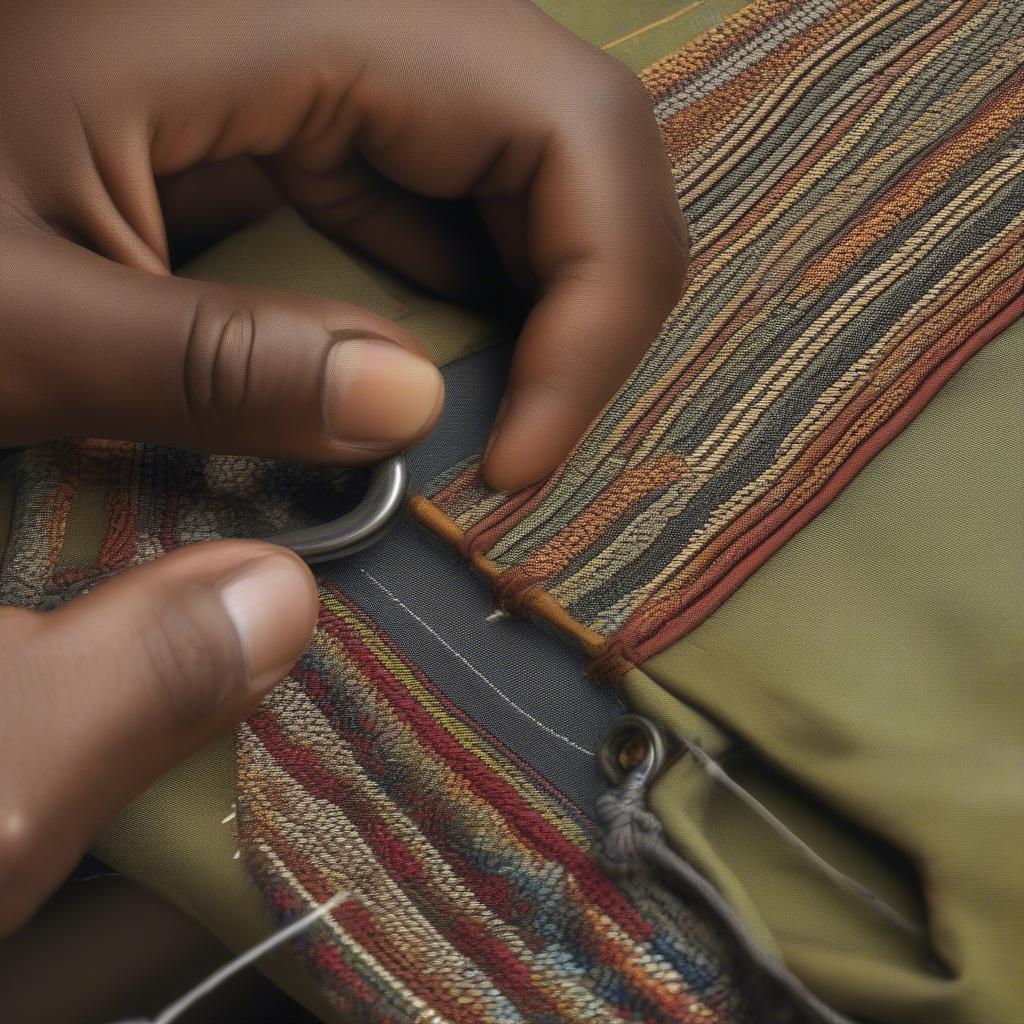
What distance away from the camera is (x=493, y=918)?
44cm

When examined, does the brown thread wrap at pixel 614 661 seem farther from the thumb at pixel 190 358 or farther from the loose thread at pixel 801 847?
the thumb at pixel 190 358

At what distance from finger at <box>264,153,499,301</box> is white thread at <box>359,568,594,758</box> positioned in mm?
207

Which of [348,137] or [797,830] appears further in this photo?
[348,137]

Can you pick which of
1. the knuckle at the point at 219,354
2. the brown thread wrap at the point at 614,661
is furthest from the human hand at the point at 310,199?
the brown thread wrap at the point at 614,661

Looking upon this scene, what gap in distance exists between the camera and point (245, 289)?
480mm

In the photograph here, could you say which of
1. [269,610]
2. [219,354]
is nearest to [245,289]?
[219,354]

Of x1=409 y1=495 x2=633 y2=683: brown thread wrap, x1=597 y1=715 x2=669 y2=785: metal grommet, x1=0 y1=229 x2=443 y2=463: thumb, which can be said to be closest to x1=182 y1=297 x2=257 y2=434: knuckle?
x1=0 y1=229 x2=443 y2=463: thumb

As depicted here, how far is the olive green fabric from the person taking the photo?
1.31ft

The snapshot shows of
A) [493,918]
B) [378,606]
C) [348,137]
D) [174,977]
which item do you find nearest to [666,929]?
[493,918]

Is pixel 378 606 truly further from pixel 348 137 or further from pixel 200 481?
pixel 348 137

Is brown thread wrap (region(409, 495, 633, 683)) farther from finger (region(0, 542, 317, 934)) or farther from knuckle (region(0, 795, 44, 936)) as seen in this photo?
knuckle (region(0, 795, 44, 936))

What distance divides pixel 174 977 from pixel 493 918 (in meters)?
0.25

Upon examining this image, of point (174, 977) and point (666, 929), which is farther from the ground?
point (666, 929)

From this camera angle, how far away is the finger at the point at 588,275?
0.53 meters
